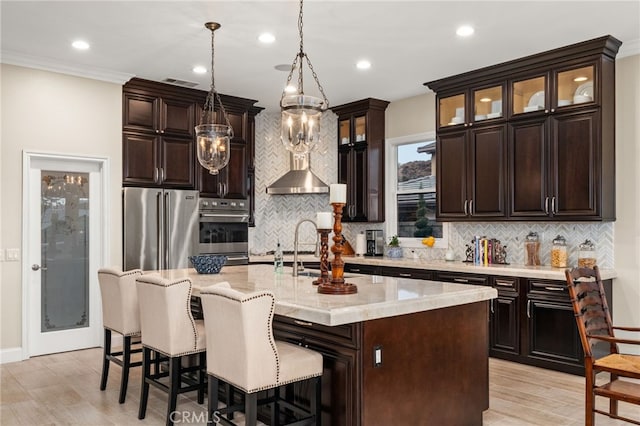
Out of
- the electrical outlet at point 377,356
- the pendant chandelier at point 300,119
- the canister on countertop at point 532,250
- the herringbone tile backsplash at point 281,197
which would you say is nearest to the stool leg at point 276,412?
the electrical outlet at point 377,356

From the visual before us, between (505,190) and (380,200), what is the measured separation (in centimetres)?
195

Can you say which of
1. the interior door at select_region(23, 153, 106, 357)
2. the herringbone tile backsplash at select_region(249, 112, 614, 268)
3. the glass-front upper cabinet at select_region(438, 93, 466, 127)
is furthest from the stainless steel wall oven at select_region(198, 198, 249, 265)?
A: the glass-front upper cabinet at select_region(438, 93, 466, 127)

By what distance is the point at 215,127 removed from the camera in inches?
177

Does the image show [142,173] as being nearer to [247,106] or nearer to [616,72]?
[247,106]

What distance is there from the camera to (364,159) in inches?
276

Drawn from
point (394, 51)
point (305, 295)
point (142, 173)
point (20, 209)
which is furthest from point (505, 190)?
point (20, 209)

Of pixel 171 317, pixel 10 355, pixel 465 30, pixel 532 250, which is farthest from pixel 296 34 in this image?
pixel 10 355

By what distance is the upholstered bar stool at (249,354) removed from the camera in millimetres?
2608

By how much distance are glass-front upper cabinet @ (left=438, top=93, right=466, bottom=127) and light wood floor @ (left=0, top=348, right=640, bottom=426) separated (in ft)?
8.43

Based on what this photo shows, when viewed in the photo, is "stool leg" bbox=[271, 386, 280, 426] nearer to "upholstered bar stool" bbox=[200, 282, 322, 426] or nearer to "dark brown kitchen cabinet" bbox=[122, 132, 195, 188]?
"upholstered bar stool" bbox=[200, 282, 322, 426]

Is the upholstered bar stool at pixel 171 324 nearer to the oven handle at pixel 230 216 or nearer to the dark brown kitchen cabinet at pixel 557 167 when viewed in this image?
the oven handle at pixel 230 216

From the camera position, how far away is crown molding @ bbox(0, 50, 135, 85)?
5098 mm

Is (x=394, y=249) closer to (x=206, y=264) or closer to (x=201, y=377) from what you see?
(x=206, y=264)

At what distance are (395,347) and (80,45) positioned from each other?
3948mm
